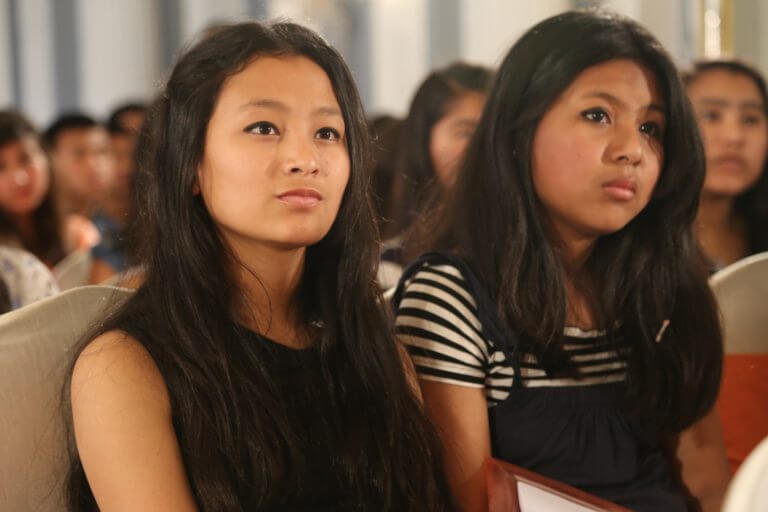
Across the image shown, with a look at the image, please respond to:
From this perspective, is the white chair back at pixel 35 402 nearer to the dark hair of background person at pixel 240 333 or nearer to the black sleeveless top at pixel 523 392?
the dark hair of background person at pixel 240 333

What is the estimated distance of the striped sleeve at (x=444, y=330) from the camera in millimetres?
1267

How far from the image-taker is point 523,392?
1.29m

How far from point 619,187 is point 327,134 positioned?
0.39 m

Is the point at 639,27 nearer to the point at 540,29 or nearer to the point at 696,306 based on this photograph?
the point at 540,29

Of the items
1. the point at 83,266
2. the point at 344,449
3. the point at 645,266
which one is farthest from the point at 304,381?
the point at 83,266

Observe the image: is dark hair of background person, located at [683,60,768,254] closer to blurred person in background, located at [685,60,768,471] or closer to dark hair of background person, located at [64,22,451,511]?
blurred person in background, located at [685,60,768,471]

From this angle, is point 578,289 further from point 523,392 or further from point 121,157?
point 121,157

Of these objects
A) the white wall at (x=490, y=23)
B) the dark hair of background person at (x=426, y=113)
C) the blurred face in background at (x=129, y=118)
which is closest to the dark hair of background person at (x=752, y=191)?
the dark hair of background person at (x=426, y=113)

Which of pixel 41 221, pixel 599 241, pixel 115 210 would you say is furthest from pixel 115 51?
pixel 599 241

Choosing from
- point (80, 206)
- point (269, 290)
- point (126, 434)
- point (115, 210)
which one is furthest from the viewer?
point (80, 206)

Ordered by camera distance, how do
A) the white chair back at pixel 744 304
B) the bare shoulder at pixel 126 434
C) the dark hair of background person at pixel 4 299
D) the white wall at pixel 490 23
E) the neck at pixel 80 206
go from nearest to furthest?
the bare shoulder at pixel 126 434 → the white chair back at pixel 744 304 → the dark hair of background person at pixel 4 299 → the neck at pixel 80 206 → the white wall at pixel 490 23

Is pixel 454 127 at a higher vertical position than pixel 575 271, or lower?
higher

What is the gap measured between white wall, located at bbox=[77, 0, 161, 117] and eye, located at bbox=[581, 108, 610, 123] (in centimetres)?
413

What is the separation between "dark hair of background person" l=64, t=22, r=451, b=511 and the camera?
106cm
